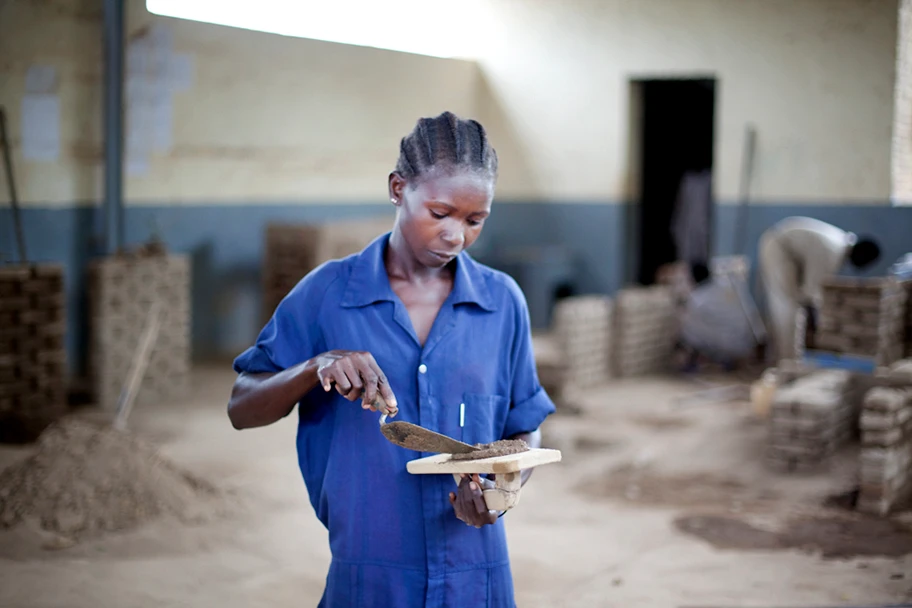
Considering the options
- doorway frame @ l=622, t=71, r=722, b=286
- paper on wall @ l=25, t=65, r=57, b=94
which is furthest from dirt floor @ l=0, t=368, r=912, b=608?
doorway frame @ l=622, t=71, r=722, b=286

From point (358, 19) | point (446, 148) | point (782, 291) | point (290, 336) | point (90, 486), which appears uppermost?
point (358, 19)

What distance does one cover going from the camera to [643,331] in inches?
423

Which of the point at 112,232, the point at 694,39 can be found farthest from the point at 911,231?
the point at 112,232

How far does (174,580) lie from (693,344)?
291 inches

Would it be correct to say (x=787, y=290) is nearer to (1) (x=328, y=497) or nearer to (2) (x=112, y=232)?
(2) (x=112, y=232)

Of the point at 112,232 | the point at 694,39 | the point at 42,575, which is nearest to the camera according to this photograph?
the point at 42,575

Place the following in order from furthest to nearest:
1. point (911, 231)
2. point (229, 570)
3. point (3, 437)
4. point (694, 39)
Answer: point (694, 39) < point (911, 231) < point (3, 437) < point (229, 570)

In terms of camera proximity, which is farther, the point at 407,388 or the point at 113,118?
the point at 113,118

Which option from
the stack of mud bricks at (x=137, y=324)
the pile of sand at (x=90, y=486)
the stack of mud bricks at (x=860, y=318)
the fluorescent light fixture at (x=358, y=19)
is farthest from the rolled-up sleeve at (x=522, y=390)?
the fluorescent light fixture at (x=358, y=19)

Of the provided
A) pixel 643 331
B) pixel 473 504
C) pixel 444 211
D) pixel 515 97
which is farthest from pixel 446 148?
pixel 515 97

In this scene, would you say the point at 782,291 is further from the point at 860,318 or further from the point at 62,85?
the point at 62,85

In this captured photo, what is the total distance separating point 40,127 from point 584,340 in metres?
5.51

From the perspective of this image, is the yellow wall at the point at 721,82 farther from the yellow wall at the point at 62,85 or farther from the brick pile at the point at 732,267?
the yellow wall at the point at 62,85

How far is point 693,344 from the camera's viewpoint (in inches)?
423
